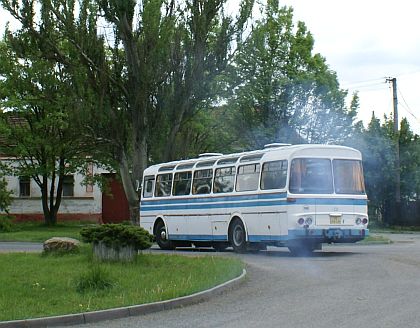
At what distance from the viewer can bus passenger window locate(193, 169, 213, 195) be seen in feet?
73.6

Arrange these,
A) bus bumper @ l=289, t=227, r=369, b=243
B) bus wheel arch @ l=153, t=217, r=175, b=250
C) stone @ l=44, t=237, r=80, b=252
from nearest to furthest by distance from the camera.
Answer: stone @ l=44, t=237, r=80, b=252
bus bumper @ l=289, t=227, r=369, b=243
bus wheel arch @ l=153, t=217, r=175, b=250

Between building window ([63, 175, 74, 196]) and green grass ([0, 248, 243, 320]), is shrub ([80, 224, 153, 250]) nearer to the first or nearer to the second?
green grass ([0, 248, 243, 320])

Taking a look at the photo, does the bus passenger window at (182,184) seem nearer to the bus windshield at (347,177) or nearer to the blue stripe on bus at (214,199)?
the blue stripe on bus at (214,199)

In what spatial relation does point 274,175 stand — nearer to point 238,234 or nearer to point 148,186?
point 238,234

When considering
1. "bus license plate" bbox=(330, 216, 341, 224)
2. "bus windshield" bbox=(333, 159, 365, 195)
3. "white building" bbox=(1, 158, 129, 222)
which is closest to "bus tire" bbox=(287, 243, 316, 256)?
"bus license plate" bbox=(330, 216, 341, 224)

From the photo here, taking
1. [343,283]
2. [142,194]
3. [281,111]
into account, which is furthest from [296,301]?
[281,111]

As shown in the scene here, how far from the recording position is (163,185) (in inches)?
985

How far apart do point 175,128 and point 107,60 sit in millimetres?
4211

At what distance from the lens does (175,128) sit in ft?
103

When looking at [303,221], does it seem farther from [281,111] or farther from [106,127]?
[281,111]

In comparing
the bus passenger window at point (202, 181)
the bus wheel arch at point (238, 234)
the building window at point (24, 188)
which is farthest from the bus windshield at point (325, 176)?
the building window at point (24, 188)

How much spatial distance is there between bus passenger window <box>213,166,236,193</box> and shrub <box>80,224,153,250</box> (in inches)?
250

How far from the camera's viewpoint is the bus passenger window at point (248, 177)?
20.1m

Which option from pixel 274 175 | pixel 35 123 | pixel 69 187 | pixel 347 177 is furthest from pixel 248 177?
pixel 69 187
